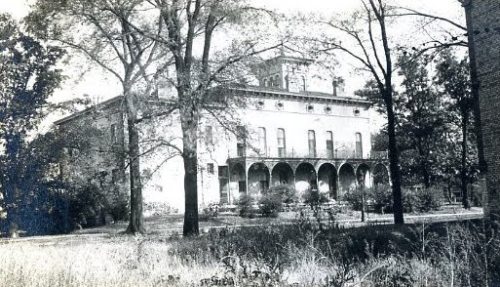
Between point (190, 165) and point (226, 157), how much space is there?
2243 cm

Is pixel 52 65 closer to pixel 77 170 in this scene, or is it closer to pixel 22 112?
pixel 22 112

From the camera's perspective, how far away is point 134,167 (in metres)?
21.5

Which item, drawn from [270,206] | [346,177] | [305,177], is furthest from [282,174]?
[270,206]

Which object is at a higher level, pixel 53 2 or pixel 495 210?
pixel 53 2

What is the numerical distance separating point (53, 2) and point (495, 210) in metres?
16.6

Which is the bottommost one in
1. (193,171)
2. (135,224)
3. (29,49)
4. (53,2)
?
(135,224)

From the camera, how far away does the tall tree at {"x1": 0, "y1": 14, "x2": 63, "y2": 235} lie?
30.4 meters

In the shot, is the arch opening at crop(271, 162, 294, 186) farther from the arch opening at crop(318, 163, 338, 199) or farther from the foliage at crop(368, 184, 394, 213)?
the foliage at crop(368, 184, 394, 213)

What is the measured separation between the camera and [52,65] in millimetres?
32031

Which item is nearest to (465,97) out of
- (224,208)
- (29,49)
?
(224,208)

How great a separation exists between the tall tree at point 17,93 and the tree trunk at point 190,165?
53.8 feet

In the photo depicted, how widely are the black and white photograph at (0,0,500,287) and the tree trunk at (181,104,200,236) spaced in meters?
0.06

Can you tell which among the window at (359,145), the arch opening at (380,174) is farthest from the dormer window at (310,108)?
the arch opening at (380,174)

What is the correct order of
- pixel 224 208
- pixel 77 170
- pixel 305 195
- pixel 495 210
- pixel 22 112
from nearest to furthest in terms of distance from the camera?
1. pixel 495 210
2. pixel 77 170
3. pixel 22 112
4. pixel 224 208
5. pixel 305 195
